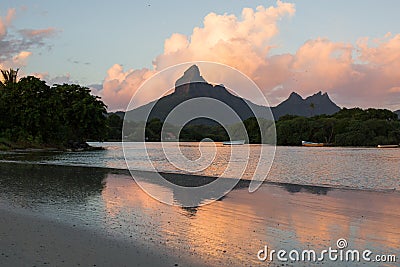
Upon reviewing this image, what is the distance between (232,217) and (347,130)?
416 ft

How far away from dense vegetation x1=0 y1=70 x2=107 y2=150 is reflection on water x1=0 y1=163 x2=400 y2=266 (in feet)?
158

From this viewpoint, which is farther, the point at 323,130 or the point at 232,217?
the point at 323,130

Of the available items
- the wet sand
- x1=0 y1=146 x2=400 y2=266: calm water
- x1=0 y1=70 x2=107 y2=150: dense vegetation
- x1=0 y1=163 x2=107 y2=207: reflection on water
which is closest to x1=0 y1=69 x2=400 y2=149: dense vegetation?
x1=0 y1=70 x2=107 y2=150: dense vegetation

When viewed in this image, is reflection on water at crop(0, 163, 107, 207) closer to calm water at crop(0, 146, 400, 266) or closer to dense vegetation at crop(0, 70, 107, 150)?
calm water at crop(0, 146, 400, 266)

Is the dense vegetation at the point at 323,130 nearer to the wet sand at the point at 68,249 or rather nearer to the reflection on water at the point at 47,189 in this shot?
the reflection on water at the point at 47,189

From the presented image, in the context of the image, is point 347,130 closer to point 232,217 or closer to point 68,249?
point 232,217

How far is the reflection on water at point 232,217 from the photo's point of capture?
9.41 m

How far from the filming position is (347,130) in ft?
433

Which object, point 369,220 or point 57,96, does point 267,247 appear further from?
point 57,96

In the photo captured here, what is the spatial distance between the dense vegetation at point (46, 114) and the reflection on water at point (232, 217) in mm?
48186

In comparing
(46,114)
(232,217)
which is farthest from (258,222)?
(46,114)

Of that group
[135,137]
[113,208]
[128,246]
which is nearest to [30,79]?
[113,208]

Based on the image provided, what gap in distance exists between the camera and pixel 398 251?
8.98 meters

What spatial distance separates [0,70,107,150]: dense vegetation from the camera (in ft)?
214
